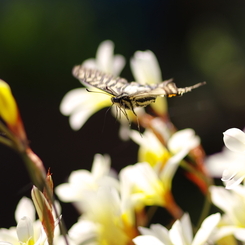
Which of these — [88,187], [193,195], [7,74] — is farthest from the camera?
[7,74]

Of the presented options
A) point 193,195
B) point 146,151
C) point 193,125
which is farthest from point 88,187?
point 193,125

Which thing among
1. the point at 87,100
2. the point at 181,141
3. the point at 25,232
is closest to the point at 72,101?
the point at 87,100

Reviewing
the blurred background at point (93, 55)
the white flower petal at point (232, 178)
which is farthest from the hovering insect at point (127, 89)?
the blurred background at point (93, 55)

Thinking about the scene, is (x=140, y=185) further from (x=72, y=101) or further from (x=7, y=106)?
(x=72, y=101)

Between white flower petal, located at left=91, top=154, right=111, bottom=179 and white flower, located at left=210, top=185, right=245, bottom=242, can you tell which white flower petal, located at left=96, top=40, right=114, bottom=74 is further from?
white flower, located at left=210, top=185, right=245, bottom=242

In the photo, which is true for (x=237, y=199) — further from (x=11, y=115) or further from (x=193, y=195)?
(x=193, y=195)

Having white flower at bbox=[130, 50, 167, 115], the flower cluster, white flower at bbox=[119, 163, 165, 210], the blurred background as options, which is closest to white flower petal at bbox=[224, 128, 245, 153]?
the flower cluster

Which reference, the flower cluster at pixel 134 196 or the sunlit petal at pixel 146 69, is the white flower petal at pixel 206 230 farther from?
the sunlit petal at pixel 146 69
